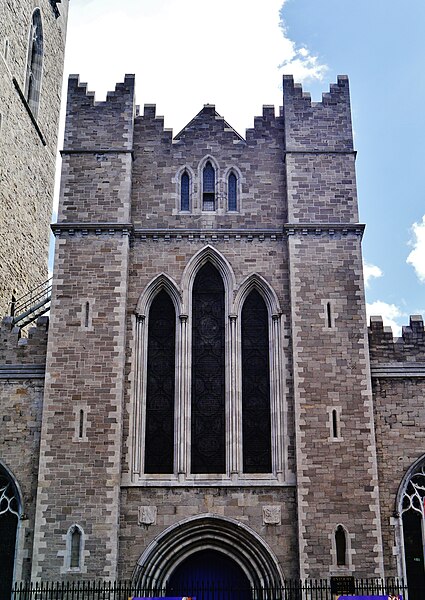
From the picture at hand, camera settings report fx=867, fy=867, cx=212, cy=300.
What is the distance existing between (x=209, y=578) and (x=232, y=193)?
9.13 meters

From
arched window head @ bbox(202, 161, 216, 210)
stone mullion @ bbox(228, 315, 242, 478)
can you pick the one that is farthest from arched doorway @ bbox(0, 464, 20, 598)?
arched window head @ bbox(202, 161, 216, 210)

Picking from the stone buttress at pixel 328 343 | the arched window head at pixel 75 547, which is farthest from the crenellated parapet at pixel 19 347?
the stone buttress at pixel 328 343

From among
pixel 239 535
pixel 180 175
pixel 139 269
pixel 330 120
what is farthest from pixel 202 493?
pixel 330 120

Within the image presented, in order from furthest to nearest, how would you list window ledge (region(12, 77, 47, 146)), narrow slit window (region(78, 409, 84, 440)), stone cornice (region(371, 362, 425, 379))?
window ledge (region(12, 77, 47, 146)) < stone cornice (region(371, 362, 425, 379)) < narrow slit window (region(78, 409, 84, 440))

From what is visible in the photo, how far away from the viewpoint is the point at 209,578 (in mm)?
18812

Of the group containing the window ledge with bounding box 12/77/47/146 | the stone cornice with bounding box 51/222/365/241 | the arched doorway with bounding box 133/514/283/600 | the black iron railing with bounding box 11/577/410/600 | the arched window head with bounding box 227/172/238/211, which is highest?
the window ledge with bounding box 12/77/47/146

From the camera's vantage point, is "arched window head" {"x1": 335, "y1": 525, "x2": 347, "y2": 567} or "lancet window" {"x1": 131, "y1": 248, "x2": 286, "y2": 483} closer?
"arched window head" {"x1": 335, "y1": 525, "x2": 347, "y2": 567}

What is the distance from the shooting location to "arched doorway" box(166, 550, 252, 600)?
61.0ft

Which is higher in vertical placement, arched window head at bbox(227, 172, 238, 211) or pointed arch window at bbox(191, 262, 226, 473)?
arched window head at bbox(227, 172, 238, 211)

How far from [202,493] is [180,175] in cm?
784

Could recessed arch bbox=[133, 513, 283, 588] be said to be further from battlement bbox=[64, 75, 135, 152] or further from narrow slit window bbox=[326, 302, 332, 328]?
battlement bbox=[64, 75, 135, 152]

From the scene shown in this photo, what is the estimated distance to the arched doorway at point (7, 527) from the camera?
18.6m

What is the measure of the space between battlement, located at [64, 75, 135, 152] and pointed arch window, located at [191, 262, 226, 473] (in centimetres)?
400

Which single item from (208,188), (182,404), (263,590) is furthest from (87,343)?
(263,590)
